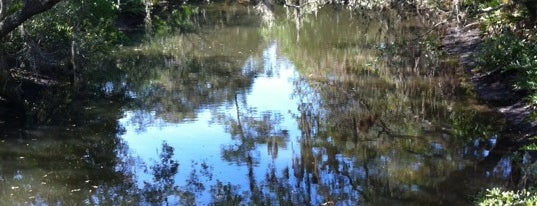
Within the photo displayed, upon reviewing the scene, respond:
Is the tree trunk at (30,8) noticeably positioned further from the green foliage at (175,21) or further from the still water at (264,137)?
the green foliage at (175,21)

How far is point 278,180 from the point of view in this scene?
759cm

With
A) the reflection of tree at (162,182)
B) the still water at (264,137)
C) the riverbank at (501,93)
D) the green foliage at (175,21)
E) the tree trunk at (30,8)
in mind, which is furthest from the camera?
the green foliage at (175,21)

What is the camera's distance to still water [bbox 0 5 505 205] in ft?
23.8

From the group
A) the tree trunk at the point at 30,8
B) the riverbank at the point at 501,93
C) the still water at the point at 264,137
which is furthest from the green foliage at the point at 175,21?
the tree trunk at the point at 30,8

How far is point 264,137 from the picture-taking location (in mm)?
9531

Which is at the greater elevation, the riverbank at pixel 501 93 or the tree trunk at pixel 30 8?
the tree trunk at pixel 30 8

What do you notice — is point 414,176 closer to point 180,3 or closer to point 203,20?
point 203,20

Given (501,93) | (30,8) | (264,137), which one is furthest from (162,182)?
(501,93)

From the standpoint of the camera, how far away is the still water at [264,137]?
286 inches

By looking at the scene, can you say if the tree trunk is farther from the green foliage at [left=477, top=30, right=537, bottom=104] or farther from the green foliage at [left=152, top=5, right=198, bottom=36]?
the green foliage at [left=152, top=5, right=198, bottom=36]

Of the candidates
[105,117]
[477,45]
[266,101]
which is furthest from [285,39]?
[105,117]

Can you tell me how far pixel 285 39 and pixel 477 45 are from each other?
7214 mm

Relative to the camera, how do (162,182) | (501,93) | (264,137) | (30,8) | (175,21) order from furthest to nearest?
(175,21) < (501,93) < (264,137) < (30,8) < (162,182)

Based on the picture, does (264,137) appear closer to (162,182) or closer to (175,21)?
(162,182)
